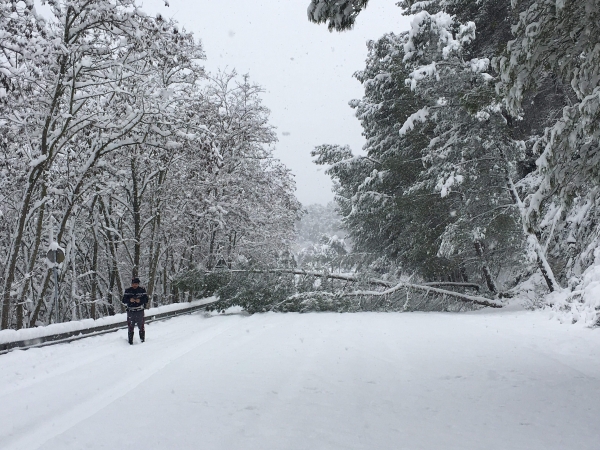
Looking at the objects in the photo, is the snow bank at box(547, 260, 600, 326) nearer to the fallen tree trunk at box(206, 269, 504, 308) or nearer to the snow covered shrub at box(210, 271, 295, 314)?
the fallen tree trunk at box(206, 269, 504, 308)

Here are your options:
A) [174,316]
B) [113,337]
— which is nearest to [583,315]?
[113,337]

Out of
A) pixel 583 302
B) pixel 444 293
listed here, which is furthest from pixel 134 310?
pixel 444 293

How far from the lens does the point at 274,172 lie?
88.0 feet

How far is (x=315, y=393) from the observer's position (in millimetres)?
5918

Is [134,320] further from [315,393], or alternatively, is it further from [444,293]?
[444,293]

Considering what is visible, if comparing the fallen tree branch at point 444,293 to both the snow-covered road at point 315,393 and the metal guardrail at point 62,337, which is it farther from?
the metal guardrail at point 62,337

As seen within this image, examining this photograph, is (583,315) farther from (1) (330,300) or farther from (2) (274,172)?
(2) (274,172)

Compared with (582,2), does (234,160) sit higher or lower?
higher

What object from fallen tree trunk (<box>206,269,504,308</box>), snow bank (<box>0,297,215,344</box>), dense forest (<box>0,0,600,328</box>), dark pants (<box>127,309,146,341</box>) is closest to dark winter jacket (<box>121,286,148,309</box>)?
dark pants (<box>127,309,146,341</box>)

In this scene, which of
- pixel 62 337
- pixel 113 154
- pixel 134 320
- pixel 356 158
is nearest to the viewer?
pixel 62 337

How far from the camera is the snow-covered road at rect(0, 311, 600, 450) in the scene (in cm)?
432

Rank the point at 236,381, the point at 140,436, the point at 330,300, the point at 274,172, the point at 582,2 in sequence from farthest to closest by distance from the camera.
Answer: the point at 274,172 → the point at 330,300 → the point at 236,381 → the point at 582,2 → the point at 140,436

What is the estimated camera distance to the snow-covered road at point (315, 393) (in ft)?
14.2

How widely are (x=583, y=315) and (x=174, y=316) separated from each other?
555 inches
